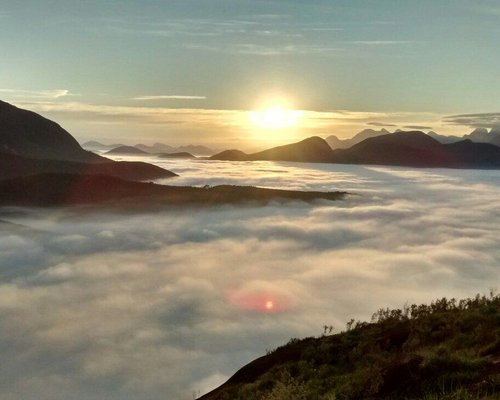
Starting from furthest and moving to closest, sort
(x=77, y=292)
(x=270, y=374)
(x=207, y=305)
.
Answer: (x=77, y=292), (x=207, y=305), (x=270, y=374)

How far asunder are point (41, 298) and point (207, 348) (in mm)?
62821

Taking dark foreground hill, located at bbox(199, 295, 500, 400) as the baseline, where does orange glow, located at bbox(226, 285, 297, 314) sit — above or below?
below

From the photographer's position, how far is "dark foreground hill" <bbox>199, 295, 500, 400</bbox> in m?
13.3

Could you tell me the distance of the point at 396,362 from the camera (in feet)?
49.1

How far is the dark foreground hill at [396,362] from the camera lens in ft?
43.5

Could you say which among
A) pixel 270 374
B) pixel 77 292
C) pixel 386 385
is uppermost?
pixel 386 385

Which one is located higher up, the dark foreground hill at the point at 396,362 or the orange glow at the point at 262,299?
the dark foreground hill at the point at 396,362

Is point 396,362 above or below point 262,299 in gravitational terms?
above

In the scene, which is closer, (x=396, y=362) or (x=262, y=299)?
(x=396, y=362)

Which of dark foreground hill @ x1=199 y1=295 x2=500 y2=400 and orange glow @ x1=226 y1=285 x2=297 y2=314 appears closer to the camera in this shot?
dark foreground hill @ x1=199 y1=295 x2=500 y2=400

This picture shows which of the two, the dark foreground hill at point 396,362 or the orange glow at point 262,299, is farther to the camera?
the orange glow at point 262,299

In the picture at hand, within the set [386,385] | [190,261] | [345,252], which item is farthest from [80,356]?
[345,252]

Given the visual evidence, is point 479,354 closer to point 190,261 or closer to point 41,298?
point 41,298

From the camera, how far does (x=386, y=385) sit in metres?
14.0
